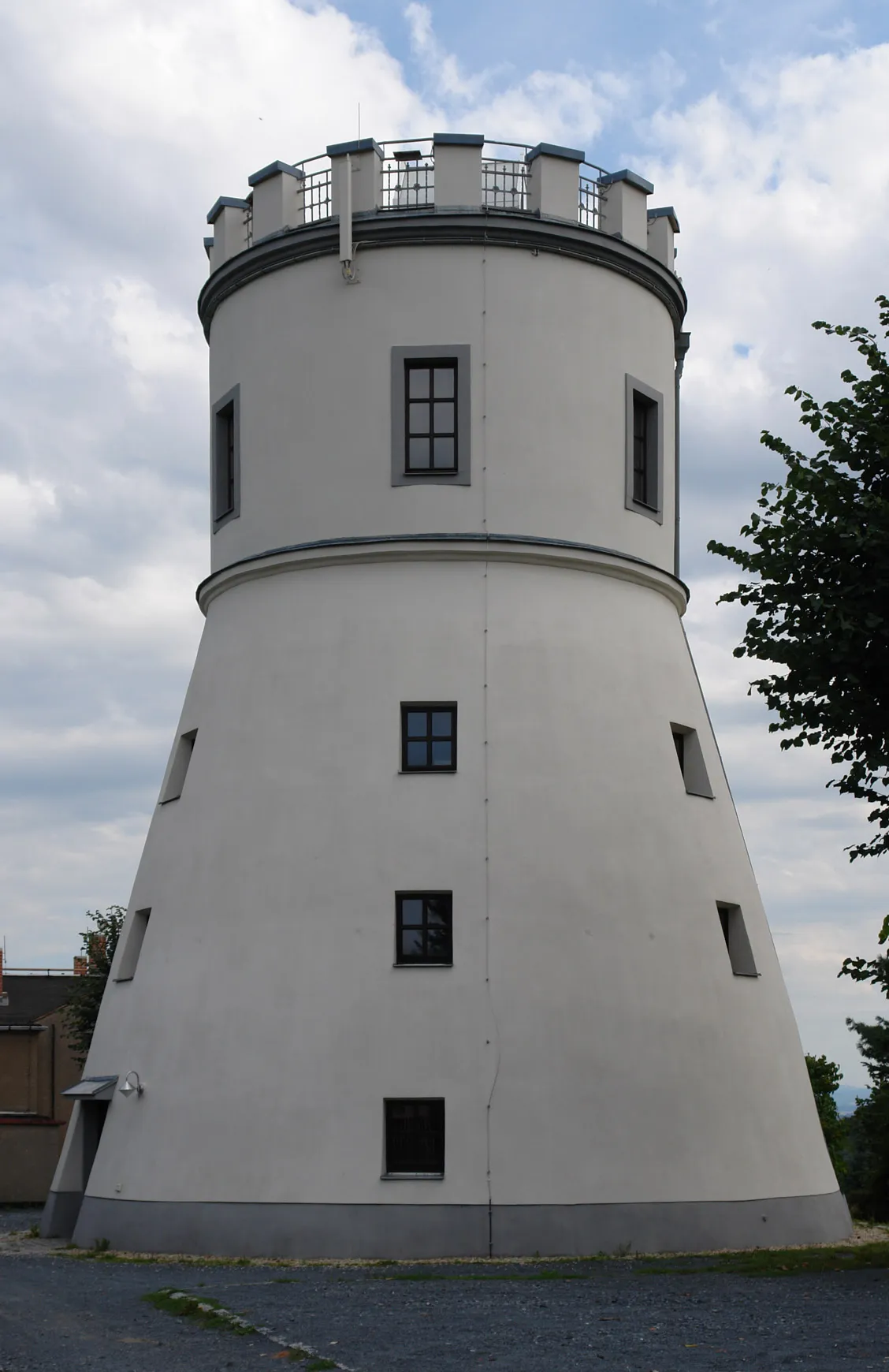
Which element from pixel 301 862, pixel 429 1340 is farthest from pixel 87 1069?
pixel 429 1340

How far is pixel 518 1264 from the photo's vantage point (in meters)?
21.3

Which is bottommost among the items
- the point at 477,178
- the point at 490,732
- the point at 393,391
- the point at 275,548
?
the point at 490,732

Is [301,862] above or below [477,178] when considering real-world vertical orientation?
below

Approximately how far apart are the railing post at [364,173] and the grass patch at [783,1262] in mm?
15502

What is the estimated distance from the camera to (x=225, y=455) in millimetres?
28406

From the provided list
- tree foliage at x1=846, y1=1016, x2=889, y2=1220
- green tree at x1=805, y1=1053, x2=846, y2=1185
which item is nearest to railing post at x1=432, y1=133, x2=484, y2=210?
tree foliage at x1=846, y1=1016, x2=889, y2=1220

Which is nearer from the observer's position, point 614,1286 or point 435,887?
point 614,1286

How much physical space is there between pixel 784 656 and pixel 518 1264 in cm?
800

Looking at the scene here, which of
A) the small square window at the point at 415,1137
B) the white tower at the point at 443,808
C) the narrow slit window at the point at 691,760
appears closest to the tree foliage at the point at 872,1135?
the white tower at the point at 443,808

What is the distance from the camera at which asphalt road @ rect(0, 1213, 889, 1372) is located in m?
14.0

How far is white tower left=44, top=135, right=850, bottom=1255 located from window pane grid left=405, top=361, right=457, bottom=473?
1.8 inches

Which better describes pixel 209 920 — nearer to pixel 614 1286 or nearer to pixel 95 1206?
pixel 95 1206

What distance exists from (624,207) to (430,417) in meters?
4.94

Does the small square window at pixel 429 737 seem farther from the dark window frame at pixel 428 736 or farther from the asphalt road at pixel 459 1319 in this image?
the asphalt road at pixel 459 1319
